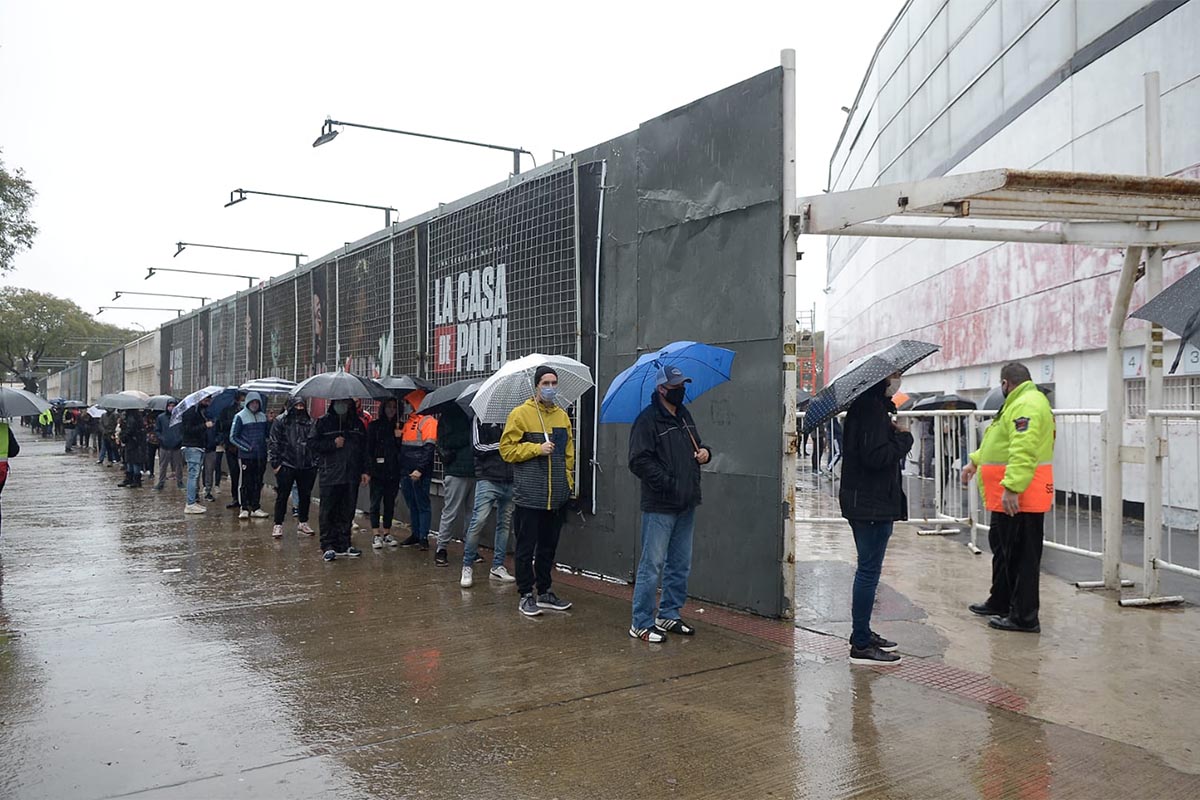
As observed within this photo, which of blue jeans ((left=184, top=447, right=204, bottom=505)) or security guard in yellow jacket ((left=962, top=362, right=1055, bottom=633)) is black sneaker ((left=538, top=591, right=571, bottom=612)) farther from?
blue jeans ((left=184, top=447, right=204, bottom=505))

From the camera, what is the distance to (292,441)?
34.6 feet

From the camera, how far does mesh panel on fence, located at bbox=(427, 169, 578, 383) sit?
902cm

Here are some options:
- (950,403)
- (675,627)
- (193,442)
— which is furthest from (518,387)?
(950,403)

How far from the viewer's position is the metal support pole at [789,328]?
6527mm

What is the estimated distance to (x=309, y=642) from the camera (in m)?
6.13

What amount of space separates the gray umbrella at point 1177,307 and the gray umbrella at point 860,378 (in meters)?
1.48

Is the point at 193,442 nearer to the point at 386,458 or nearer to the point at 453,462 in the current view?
the point at 386,458

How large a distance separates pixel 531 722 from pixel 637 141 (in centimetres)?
521

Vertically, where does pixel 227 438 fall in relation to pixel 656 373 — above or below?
below

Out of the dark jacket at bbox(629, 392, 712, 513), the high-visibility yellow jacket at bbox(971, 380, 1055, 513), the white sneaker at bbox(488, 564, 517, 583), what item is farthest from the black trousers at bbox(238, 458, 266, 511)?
the high-visibility yellow jacket at bbox(971, 380, 1055, 513)

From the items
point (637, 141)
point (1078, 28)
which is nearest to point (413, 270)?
point (637, 141)

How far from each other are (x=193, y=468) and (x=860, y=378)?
1106 centimetres

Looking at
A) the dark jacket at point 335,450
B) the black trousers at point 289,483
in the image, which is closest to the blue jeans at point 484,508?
the dark jacket at point 335,450

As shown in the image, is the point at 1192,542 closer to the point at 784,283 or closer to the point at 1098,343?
the point at 1098,343
